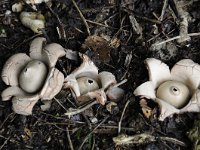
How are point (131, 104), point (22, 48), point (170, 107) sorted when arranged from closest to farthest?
1. point (170, 107)
2. point (131, 104)
3. point (22, 48)

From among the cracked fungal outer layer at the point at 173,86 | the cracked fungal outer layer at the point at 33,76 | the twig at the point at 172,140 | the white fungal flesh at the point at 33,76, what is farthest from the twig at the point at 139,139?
the white fungal flesh at the point at 33,76

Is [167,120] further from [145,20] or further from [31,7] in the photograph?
[31,7]

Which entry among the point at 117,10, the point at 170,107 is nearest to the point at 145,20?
the point at 117,10

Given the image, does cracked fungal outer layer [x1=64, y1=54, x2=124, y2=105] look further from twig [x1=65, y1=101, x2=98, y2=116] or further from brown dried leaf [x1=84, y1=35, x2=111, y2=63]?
brown dried leaf [x1=84, y1=35, x2=111, y2=63]

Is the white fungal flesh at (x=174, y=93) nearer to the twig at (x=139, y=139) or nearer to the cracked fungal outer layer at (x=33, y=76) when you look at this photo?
the twig at (x=139, y=139)

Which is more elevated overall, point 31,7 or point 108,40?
point 31,7

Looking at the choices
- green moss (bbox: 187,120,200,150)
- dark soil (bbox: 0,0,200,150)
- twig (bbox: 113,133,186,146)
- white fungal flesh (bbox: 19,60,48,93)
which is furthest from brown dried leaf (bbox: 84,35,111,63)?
green moss (bbox: 187,120,200,150)
